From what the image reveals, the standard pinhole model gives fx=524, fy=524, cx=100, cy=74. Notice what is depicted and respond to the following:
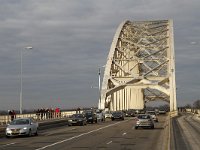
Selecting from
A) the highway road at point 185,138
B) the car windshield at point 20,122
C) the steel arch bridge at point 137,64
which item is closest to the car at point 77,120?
the highway road at point 185,138

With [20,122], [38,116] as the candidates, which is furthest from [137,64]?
[20,122]

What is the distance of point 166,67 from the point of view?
114 metres

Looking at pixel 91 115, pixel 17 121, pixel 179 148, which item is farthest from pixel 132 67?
pixel 179 148

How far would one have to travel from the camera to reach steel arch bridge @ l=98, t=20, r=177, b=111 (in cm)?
10569

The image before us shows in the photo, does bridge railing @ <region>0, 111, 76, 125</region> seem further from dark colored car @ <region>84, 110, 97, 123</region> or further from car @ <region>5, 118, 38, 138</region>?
car @ <region>5, 118, 38, 138</region>

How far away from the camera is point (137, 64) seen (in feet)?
387

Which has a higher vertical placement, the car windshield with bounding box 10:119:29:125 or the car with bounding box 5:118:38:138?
the car windshield with bounding box 10:119:29:125

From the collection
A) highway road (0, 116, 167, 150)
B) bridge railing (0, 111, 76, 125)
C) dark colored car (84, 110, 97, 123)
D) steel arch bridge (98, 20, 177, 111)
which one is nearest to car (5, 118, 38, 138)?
highway road (0, 116, 167, 150)

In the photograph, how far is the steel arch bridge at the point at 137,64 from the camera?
106 metres

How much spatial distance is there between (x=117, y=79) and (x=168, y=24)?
20333mm

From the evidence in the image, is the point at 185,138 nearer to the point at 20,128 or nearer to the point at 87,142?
the point at 87,142

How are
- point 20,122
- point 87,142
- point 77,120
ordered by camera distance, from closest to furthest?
point 87,142 < point 20,122 < point 77,120

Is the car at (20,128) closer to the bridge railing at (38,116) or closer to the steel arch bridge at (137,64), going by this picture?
the bridge railing at (38,116)

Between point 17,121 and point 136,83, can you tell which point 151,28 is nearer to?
point 136,83
